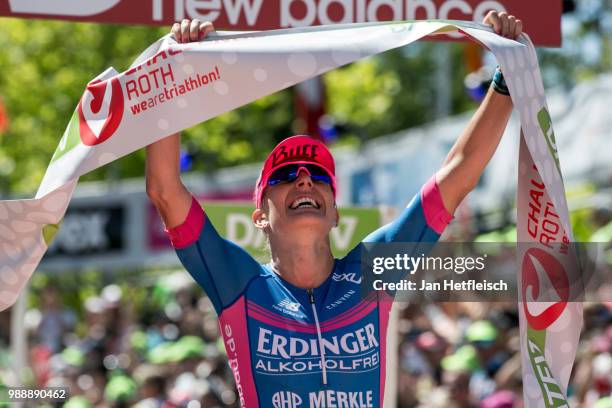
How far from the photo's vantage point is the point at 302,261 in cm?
443

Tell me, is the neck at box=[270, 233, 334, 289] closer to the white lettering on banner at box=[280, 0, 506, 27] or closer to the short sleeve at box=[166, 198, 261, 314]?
the short sleeve at box=[166, 198, 261, 314]

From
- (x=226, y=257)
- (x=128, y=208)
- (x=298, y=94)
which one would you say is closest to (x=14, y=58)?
(x=298, y=94)

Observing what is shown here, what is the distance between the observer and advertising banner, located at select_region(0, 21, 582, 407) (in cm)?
402

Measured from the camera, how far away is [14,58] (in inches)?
999

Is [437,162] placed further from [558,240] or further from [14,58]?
[14,58]

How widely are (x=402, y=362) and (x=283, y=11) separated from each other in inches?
213

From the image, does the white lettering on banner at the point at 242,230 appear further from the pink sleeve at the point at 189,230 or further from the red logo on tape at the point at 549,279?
the red logo on tape at the point at 549,279

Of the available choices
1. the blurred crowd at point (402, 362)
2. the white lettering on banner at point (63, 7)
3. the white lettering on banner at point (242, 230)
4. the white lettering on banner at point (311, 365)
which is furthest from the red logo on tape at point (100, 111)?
the blurred crowd at point (402, 362)

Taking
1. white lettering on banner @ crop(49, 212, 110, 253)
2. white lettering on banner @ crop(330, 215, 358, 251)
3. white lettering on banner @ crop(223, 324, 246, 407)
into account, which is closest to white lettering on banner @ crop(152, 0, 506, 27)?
white lettering on banner @ crop(223, 324, 246, 407)

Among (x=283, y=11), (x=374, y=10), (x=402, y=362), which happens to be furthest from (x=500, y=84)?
(x=402, y=362)

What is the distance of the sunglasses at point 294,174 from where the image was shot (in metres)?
4.44

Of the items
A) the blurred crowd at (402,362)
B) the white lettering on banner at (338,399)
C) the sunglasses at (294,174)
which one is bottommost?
the blurred crowd at (402,362)

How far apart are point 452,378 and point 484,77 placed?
229cm

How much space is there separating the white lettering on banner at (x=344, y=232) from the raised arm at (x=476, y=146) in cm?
248
